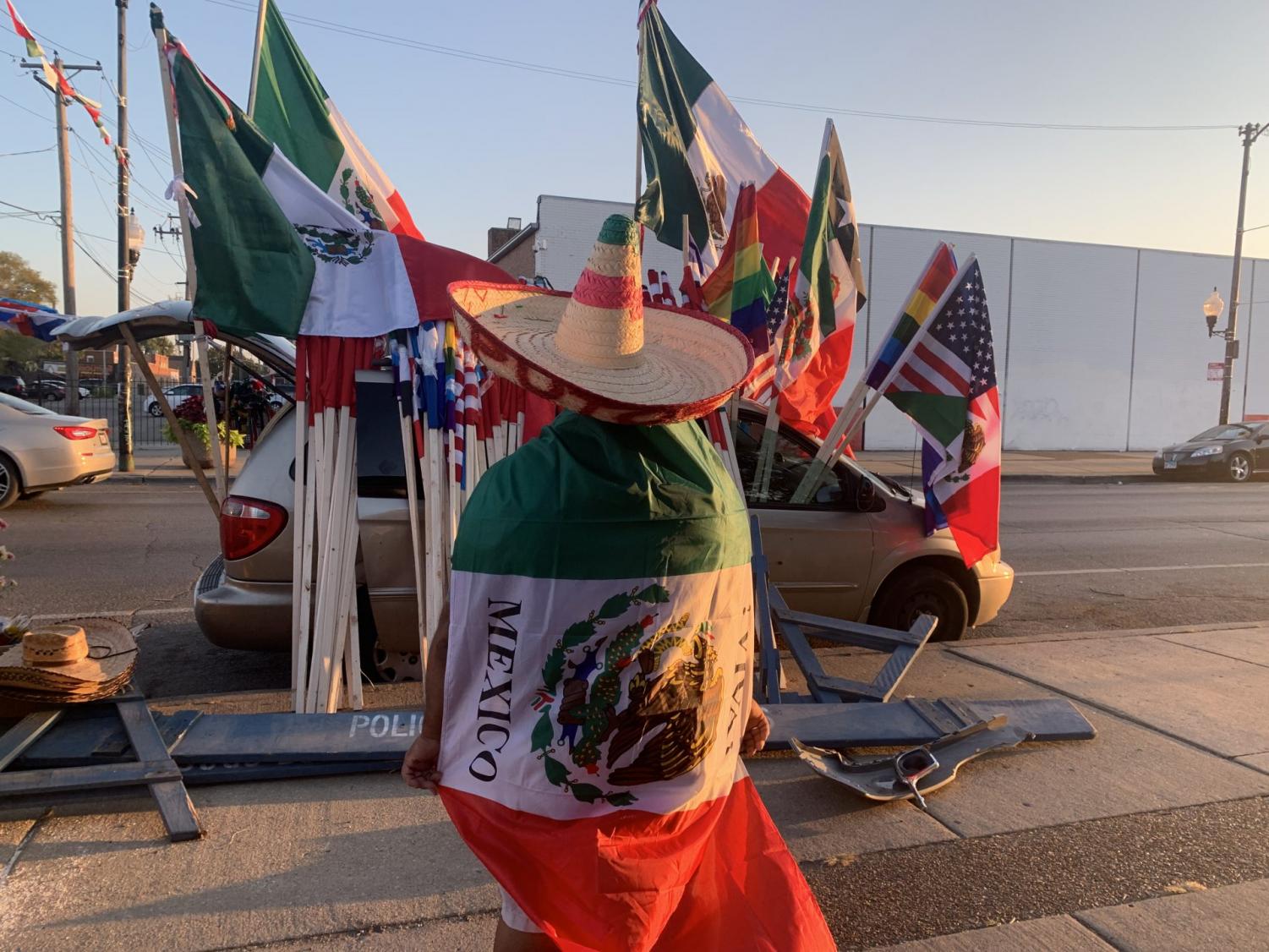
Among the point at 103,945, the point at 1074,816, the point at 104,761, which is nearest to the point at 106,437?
the point at 104,761

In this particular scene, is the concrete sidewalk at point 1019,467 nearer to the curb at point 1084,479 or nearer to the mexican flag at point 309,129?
the curb at point 1084,479

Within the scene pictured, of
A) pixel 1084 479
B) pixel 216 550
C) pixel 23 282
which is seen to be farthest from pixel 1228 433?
pixel 23 282

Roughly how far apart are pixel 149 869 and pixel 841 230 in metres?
5.03

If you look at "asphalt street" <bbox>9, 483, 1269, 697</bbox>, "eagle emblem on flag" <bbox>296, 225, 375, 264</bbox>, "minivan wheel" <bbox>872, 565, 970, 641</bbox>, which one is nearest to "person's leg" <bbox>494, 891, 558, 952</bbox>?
"eagle emblem on flag" <bbox>296, 225, 375, 264</bbox>

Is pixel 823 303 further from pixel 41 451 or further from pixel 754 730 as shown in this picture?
pixel 41 451

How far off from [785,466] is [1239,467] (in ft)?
67.1

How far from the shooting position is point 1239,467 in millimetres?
21656

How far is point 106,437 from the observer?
13070 mm

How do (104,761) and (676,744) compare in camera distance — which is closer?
(676,744)

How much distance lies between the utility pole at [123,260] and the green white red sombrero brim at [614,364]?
16.5m

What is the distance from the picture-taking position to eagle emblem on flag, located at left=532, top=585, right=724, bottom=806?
190 centimetres

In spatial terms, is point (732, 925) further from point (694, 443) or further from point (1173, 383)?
point (1173, 383)

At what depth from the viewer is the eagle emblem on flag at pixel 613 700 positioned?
190 centimetres

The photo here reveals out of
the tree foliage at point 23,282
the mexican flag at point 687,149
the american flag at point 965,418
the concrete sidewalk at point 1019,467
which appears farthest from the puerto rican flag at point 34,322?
the tree foliage at point 23,282
